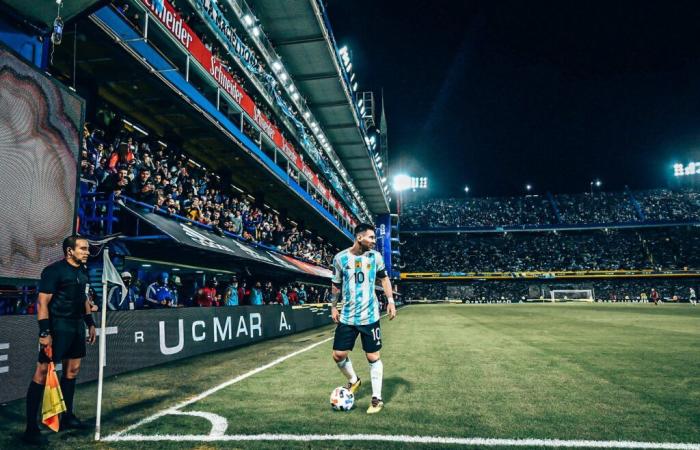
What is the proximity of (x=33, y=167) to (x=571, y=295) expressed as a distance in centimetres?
7294

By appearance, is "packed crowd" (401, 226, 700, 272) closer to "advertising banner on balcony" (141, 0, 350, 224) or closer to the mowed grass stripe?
"advertising banner on balcony" (141, 0, 350, 224)

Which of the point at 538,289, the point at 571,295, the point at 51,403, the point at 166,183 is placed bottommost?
the point at 571,295

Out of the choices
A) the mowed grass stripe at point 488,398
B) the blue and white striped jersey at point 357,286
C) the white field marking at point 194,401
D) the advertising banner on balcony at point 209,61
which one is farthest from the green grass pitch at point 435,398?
the advertising banner on balcony at point 209,61

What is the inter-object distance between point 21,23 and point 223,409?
20.1 feet

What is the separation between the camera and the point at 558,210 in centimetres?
7356

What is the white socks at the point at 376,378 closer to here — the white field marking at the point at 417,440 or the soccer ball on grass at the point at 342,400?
the soccer ball on grass at the point at 342,400

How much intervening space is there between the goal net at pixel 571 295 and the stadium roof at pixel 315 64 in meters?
45.6

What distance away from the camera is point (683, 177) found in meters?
86.9

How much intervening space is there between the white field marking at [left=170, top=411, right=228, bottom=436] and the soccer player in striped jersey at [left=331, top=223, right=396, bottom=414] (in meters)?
1.43

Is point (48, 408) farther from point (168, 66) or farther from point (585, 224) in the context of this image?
Answer: point (585, 224)

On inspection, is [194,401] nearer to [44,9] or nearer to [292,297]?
[44,9]

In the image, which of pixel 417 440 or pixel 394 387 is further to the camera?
pixel 394 387

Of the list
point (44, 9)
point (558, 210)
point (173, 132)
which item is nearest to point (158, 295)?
point (173, 132)

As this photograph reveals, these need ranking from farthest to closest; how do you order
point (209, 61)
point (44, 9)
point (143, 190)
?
point (209, 61), point (143, 190), point (44, 9)
